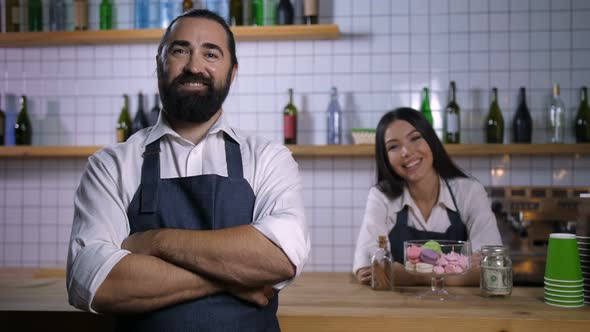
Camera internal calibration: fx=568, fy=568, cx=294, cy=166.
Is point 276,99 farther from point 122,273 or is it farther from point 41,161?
point 122,273

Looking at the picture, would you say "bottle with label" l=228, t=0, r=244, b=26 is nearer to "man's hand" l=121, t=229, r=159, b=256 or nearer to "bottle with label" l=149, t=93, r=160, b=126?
"bottle with label" l=149, t=93, r=160, b=126

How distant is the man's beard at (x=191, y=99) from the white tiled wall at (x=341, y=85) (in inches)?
72.4

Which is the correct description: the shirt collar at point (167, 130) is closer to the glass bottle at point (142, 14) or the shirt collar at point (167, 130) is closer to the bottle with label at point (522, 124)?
the glass bottle at point (142, 14)

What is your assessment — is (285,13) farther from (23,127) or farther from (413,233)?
(23,127)

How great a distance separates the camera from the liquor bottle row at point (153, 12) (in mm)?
3168

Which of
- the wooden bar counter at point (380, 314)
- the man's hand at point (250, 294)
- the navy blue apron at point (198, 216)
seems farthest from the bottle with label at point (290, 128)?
the man's hand at point (250, 294)

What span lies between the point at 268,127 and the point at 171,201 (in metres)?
1.95

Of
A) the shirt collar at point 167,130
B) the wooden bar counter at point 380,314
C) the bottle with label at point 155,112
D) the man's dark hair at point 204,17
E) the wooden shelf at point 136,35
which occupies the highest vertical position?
the wooden shelf at point 136,35

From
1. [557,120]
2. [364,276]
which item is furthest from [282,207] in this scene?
[557,120]

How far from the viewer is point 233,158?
144cm

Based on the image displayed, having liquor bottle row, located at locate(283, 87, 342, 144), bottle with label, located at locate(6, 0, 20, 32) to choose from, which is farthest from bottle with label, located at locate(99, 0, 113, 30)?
liquor bottle row, located at locate(283, 87, 342, 144)

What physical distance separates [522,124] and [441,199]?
101cm

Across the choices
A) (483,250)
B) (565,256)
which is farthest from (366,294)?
(565,256)

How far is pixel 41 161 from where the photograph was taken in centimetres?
340
